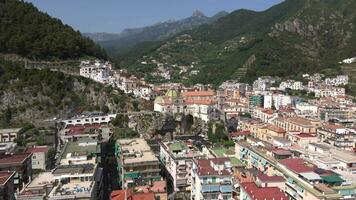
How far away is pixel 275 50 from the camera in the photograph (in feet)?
305

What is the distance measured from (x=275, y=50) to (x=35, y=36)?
58.5m

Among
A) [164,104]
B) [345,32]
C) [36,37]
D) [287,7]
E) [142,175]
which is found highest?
[287,7]

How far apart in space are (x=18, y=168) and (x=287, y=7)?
448ft

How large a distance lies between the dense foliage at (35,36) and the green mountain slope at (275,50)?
3737cm

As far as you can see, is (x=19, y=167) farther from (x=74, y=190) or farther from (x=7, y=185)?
(x=74, y=190)

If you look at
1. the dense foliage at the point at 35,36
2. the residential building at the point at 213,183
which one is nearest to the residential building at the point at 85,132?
the residential building at the point at 213,183

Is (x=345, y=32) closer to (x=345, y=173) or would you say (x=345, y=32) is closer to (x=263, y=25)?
(x=263, y=25)

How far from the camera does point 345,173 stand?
2467 cm

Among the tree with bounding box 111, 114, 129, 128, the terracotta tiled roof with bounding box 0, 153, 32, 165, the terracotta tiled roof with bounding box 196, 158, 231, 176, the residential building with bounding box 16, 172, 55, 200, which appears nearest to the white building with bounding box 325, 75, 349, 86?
the tree with bounding box 111, 114, 129, 128

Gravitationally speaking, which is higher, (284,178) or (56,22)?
(56,22)

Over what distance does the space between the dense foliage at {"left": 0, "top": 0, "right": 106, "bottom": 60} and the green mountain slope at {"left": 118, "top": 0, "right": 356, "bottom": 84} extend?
37.4 m

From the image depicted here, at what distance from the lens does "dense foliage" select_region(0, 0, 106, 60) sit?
4891cm

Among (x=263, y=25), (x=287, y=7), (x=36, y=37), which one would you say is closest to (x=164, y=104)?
(x=36, y=37)

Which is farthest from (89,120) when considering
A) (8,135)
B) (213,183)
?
(213,183)
